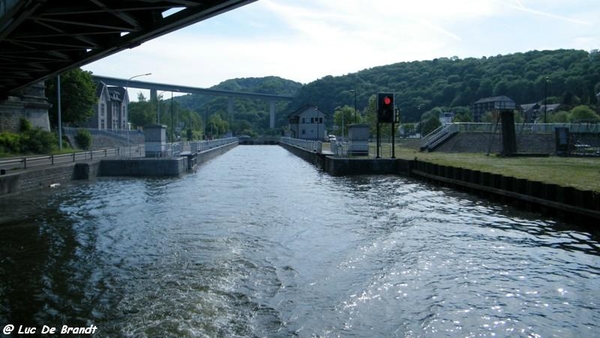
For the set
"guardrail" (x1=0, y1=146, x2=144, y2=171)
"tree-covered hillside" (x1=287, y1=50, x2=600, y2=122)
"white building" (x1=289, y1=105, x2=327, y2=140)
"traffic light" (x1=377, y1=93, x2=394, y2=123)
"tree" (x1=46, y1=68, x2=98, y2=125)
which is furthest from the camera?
"tree-covered hillside" (x1=287, y1=50, x2=600, y2=122)

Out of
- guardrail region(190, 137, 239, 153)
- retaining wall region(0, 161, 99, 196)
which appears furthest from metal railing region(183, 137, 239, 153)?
retaining wall region(0, 161, 99, 196)

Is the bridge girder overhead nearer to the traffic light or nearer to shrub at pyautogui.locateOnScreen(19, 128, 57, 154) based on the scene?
shrub at pyautogui.locateOnScreen(19, 128, 57, 154)

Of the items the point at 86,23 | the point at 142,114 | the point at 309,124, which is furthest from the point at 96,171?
the point at 142,114

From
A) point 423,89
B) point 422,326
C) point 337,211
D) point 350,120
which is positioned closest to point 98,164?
point 337,211

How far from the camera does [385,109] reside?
1476 inches

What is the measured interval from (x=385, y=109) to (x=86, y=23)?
23.0 m

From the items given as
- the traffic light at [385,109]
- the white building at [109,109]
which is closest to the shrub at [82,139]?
the white building at [109,109]

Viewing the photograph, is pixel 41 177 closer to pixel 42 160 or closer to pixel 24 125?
pixel 42 160

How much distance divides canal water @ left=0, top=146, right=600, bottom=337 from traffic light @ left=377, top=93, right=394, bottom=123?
49.7 ft

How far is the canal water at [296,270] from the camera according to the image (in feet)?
30.6

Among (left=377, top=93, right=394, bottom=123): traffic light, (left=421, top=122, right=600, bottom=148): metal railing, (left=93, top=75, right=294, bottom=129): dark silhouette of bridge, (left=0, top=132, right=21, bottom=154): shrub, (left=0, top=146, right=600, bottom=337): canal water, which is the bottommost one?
(left=0, top=146, right=600, bottom=337): canal water

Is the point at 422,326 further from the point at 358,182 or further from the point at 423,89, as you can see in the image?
Result: the point at 423,89

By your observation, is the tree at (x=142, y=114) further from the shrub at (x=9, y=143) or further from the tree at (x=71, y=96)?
the shrub at (x=9, y=143)

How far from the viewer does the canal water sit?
9.31m
